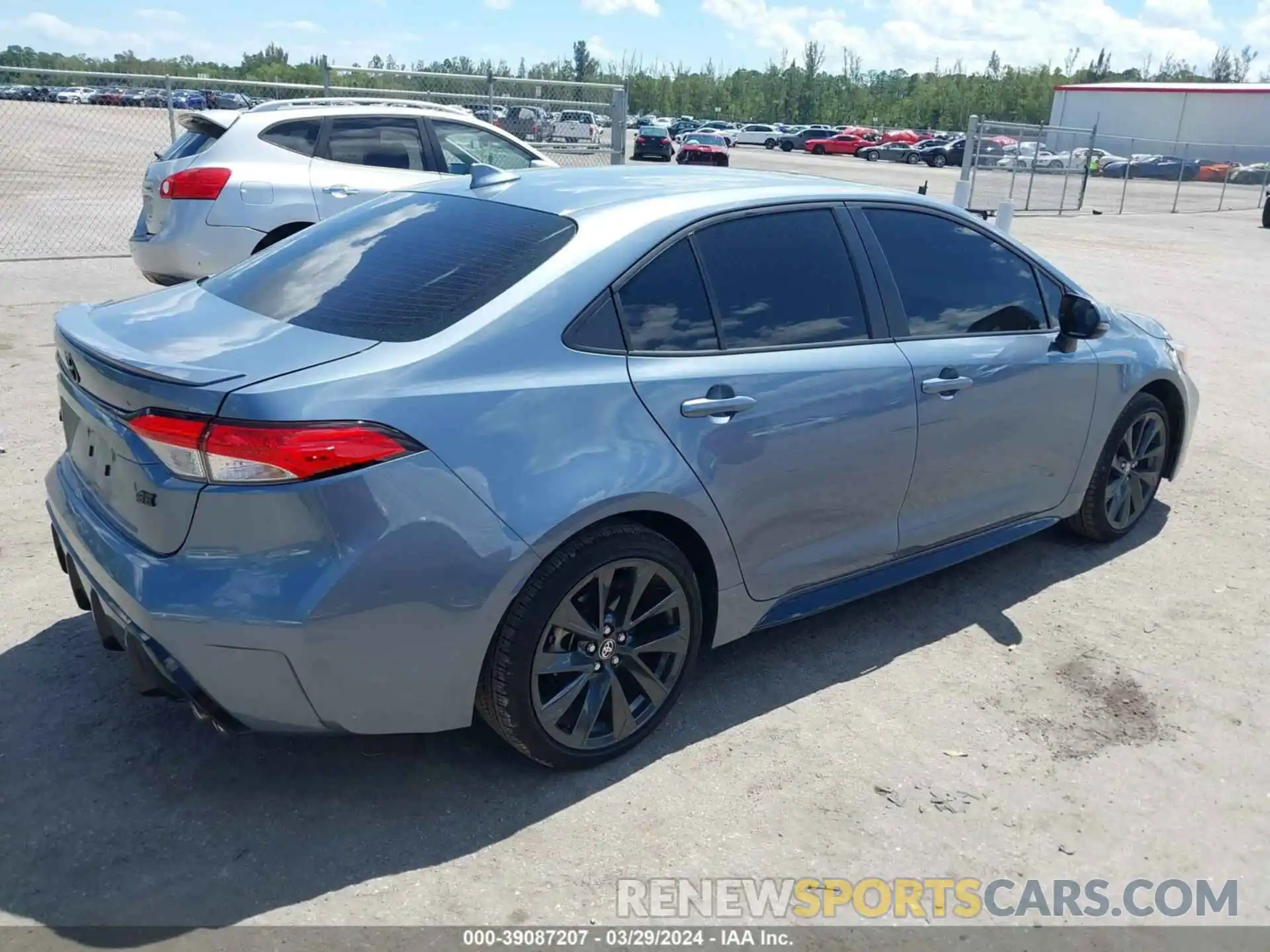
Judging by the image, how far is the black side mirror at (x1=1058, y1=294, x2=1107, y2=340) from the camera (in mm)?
4391

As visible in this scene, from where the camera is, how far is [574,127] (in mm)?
14391

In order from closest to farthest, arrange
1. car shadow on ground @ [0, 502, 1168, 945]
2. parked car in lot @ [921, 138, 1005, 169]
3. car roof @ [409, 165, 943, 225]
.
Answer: car shadow on ground @ [0, 502, 1168, 945] → car roof @ [409, 165, 943, 225] → parked car in lot @ [921, 138, 1005, 169]

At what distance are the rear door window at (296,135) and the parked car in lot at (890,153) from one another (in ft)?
165

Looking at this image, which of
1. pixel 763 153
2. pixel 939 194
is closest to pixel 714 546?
pixel 939 194

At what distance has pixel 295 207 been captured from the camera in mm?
8344

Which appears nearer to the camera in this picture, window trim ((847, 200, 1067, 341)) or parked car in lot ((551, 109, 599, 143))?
window trim ((847, 200, 1067, 341))

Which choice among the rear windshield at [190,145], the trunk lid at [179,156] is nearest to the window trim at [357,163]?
the trunk lid at [179,156]

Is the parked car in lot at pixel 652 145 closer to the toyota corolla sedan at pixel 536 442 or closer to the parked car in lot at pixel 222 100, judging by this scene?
the parked car in lot at pixel 222 100

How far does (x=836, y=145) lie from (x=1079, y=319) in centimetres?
5918

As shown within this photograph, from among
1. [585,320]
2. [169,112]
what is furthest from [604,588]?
[169,112]

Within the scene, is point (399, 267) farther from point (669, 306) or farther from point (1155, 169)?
point (1155, 169)

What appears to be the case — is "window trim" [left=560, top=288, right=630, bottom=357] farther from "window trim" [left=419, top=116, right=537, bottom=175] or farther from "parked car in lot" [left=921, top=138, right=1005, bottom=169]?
"parked car in lot" [left=921, top=138, right=1005, bottom=169]

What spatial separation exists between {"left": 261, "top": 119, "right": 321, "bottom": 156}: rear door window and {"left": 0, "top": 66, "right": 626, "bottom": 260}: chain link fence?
Answer: 3.38m

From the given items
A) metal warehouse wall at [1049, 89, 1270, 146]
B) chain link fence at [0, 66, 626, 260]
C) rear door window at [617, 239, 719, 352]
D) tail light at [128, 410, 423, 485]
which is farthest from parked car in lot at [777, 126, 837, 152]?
tail light at [128, 410, 423, 485]
